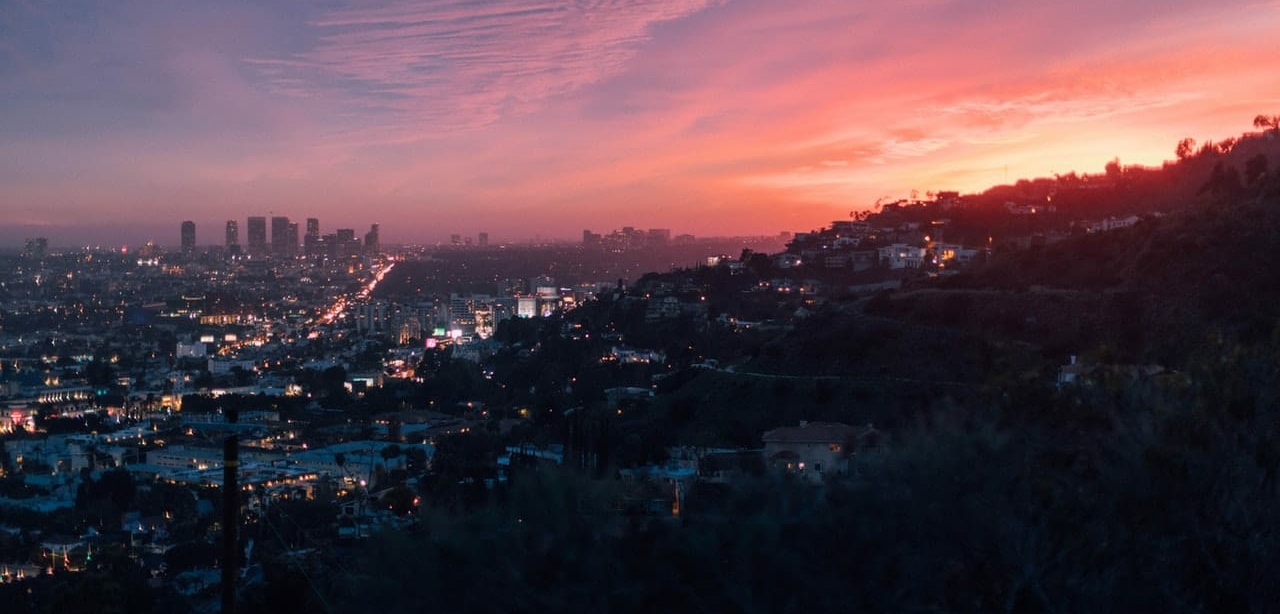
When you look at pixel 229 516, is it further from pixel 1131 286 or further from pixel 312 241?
pixel 312 241

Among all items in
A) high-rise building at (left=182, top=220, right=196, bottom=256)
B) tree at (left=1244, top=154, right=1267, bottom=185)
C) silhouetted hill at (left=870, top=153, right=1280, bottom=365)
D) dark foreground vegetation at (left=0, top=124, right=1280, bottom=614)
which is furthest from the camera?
high-rise building at (left=182, top=220, right=196, bottom=256)

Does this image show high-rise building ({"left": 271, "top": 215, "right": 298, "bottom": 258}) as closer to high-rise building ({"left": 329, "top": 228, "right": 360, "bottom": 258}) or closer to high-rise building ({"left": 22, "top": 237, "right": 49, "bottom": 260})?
high-rise building ({"left": 329, "top": 228, "right": 360, "bottom": 258})

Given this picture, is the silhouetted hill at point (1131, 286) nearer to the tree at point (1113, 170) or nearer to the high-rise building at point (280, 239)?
the tree at point (1113, 170)

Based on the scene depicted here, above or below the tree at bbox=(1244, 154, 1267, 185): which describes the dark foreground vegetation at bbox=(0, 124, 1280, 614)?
below

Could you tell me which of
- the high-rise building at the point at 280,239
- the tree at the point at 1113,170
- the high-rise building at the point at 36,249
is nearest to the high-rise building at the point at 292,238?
the high-rise building at the point at 280,239

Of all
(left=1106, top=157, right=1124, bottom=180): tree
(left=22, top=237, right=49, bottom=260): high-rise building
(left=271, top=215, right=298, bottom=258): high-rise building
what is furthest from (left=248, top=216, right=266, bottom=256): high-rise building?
(left=1106, top=157, right=1124, bottom=180): tree

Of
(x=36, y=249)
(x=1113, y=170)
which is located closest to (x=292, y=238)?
(x=36, y=249)
